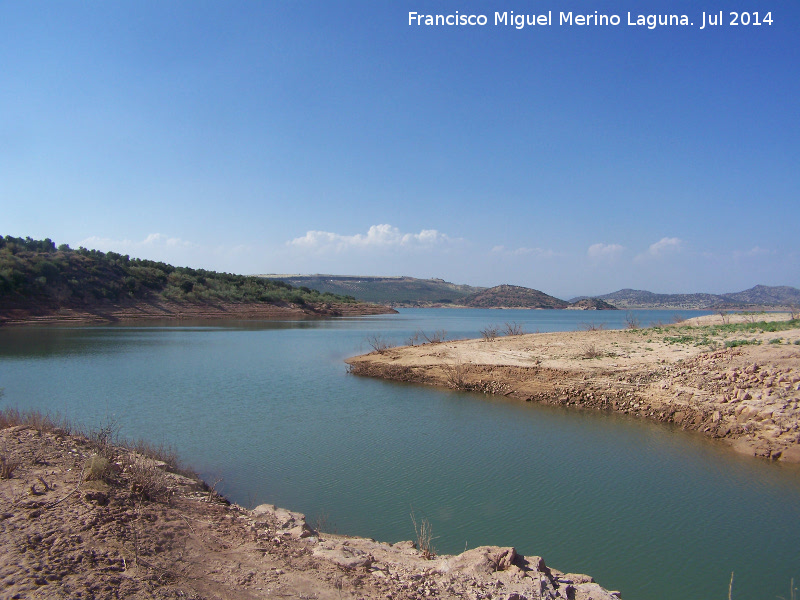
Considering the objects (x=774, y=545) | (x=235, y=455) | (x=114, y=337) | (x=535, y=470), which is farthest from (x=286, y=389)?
(x=114, y=337)

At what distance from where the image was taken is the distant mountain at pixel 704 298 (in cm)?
11665

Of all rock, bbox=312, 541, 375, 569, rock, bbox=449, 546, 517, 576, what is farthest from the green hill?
rock, bbox=449, 546, 517, 576

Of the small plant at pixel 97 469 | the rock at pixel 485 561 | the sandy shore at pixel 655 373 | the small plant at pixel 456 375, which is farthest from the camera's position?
the small plant at pixel 456 375

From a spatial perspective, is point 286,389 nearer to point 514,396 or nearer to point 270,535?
point 514,396

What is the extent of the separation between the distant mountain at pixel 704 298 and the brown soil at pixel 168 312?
272 ft

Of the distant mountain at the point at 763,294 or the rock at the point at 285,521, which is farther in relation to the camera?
the distant mountain at the point at 763,294

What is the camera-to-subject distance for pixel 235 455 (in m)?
10.2

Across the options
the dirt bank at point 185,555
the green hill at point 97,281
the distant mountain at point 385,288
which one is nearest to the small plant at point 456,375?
the dirt bank at point 185,555

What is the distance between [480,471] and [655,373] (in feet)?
26.0

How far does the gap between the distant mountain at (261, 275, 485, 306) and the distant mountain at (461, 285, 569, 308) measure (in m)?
5.94

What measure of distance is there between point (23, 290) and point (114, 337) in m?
15.6

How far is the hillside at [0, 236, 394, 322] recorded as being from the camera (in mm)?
42656

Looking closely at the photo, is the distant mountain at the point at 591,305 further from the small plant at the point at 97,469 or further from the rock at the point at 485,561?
the small plant at the point at 97,469

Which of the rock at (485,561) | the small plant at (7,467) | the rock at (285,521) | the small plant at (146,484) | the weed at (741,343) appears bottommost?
the rock at (285,521)
